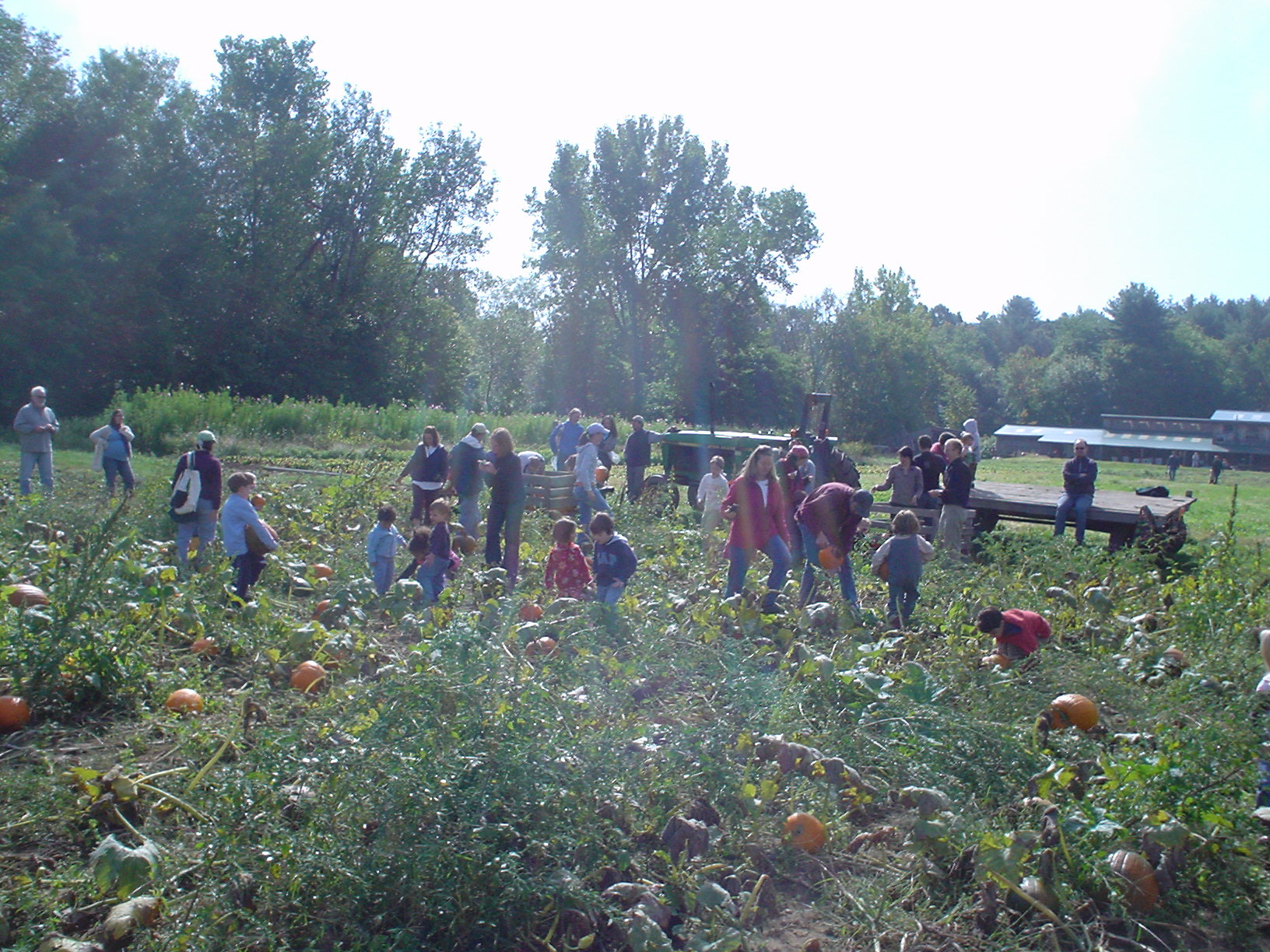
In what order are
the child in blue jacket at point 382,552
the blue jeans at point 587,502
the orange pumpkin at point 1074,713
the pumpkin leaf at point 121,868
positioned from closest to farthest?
1. the pumpkin leaf at point 121,868
2. the orange pumpkin at point 1074,713
3. the child in blue jacket at point 382,552
4. the blue jeans at point 587,502

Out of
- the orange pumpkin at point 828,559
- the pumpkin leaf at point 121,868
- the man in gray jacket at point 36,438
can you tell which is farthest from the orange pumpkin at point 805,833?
the man in gray jacket at point 36,438

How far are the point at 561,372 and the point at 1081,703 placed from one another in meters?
56.8

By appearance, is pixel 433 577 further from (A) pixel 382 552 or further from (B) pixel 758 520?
(B) pixel 758 520

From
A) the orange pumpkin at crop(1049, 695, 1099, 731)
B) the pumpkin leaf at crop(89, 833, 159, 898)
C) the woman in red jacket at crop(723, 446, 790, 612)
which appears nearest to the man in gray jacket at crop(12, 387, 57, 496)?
the woman in red jacket at crop(723, 446, 790, 612)

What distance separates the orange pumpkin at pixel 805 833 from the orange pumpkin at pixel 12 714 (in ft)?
11.8

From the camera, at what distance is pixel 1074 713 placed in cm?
477

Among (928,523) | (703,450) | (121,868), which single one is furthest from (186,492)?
(703,450)

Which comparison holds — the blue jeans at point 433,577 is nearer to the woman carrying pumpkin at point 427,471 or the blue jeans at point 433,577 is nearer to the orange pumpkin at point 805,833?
the woman carrying pumpkin at point 427,471

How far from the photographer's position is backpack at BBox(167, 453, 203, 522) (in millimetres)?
8398

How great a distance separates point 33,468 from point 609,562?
931cm

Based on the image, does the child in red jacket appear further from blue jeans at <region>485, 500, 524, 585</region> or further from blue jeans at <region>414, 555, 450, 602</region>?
blue jeans at <region>485, 500, 524, 585</region>

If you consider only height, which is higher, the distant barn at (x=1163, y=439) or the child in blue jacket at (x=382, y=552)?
the distant barn at (x=1163, y=439)

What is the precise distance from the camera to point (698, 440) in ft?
54.9

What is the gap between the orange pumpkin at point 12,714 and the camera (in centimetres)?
451
